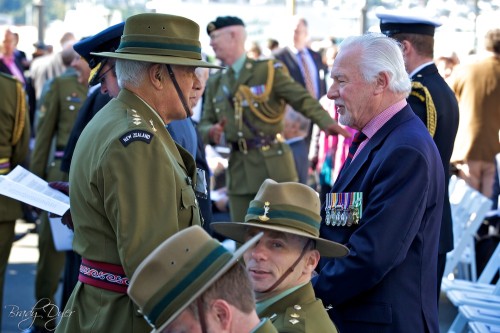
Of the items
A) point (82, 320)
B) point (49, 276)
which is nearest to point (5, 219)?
point (49, 276)

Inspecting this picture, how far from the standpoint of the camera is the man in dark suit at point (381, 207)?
3566 mm

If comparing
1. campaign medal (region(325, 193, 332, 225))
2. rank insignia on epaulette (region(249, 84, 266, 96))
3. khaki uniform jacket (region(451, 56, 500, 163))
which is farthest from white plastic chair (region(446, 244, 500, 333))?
khaki uniform jacket (region(451, 56, 500, 163))

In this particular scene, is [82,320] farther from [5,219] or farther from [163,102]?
[5,219]

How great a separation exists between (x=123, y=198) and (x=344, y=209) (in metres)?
1.08

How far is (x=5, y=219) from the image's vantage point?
250 inches

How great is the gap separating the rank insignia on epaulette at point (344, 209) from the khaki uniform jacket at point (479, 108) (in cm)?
702

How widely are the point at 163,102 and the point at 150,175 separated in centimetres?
36

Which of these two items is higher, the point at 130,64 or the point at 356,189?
the point at 130,64

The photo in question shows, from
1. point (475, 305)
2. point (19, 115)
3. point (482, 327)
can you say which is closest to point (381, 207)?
point (482, 327)

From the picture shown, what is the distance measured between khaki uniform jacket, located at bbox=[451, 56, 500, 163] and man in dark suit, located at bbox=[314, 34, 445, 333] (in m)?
6.85

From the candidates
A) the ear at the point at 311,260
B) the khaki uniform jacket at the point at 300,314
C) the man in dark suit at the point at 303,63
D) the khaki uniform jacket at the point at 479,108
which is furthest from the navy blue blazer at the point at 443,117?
the man in dark suit at the point at 303,63

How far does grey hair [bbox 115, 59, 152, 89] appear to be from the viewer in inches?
127

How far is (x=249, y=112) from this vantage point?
26.0 ft

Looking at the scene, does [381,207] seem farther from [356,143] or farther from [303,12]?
[303,12]
